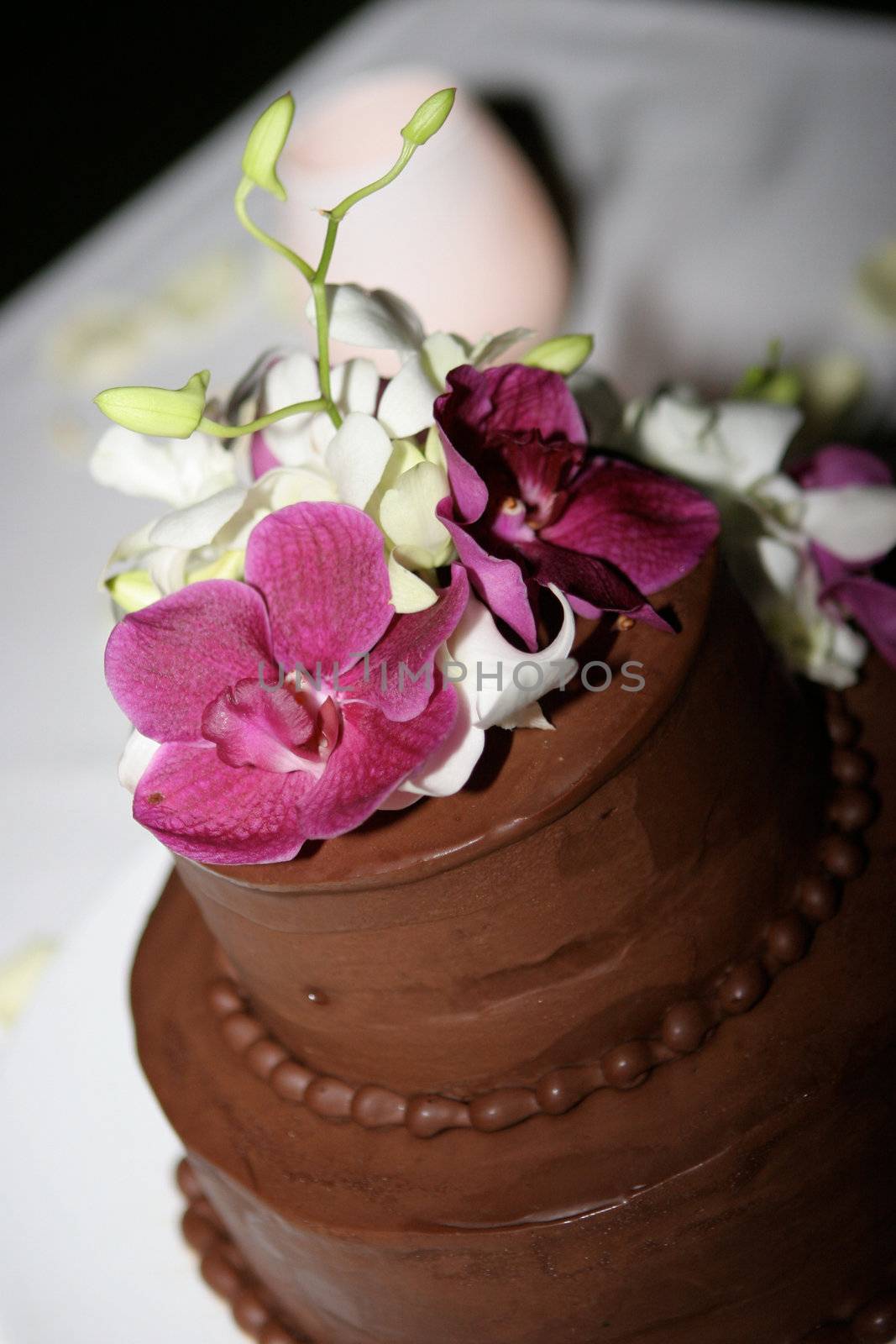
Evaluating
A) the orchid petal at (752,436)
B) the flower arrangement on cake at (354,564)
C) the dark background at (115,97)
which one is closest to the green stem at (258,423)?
the flower arrangement on cake at (354,564)

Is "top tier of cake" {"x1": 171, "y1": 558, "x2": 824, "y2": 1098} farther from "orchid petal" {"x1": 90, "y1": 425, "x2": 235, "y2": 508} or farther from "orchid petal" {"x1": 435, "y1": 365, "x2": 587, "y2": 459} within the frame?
"orchid petal" {"x1": 90, "y1": 425, "x2": 235, "y2": 508}

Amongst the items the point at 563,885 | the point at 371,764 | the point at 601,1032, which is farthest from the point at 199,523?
the point at 601,1032

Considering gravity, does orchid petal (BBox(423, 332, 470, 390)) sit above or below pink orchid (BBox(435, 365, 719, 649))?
above

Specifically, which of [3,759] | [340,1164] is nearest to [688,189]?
[3,759]

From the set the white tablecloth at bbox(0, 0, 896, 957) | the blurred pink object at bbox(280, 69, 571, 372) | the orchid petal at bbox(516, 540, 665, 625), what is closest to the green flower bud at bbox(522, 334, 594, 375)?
the orchid petal at bbox(516, 540, 665, 625)

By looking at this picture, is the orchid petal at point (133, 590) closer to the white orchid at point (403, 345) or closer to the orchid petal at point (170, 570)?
the orchid petal at point (170, 570)

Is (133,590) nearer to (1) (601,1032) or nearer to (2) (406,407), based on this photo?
(2) (406,407)
